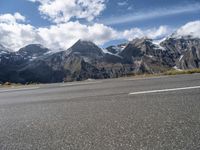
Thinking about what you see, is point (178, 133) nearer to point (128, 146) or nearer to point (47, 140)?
point (128, 146)

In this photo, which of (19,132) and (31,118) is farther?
(31,118)

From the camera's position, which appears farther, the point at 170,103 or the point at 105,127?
the point at 170,103

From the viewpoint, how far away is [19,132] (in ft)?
15.0

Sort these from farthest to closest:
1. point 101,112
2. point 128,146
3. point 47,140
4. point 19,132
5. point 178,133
A: 1. point 101,112
2. point 19,132
3. point 47,140
4. point 178,133
5. point 128,146

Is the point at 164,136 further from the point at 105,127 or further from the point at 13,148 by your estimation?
the point at 13,148

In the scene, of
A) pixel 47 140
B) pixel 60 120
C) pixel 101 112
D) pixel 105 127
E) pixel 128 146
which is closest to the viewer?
pixel 128 146

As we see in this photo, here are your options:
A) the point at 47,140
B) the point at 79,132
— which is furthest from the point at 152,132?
the point at 47,140

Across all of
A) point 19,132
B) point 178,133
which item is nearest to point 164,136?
point 178,133

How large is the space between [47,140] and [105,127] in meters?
0.88

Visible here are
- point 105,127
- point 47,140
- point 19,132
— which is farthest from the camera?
point 19,132

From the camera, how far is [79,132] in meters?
4.19

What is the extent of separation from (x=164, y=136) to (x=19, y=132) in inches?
91.2

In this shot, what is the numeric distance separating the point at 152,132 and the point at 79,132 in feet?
3.53

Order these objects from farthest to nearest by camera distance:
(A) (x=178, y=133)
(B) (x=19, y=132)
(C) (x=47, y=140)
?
(B) (x=19, y=132) → (C) (x=47, y=140) → (A) (x=178, y=133)
